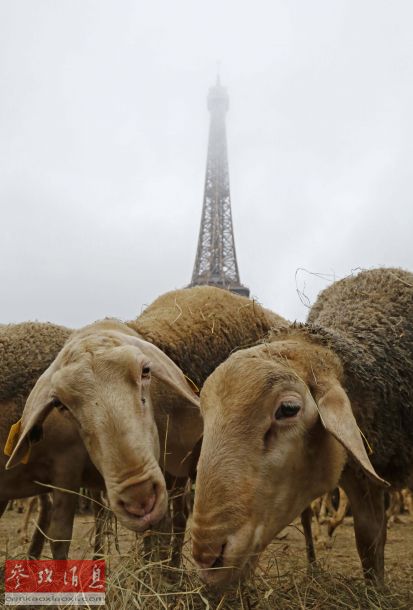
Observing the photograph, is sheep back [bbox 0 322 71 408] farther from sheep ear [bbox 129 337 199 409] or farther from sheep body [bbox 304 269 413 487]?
sheep body [bbox 304 269 413 487]

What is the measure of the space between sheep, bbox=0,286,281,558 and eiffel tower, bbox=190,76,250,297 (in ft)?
131

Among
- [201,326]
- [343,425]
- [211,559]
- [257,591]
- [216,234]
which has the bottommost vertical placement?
[257,591]

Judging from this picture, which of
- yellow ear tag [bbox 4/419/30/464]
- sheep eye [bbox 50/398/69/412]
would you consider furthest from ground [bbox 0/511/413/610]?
sheep eye [bbox 50/398/69/412]

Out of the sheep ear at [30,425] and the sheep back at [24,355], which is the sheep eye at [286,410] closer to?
the sheep ear at [30,425]

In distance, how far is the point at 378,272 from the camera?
17.4 feet

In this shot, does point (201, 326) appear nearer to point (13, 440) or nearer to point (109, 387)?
point (109, 387)

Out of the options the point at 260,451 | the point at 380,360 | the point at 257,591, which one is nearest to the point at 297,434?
the point at 260,451

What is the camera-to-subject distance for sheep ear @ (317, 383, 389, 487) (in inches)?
114

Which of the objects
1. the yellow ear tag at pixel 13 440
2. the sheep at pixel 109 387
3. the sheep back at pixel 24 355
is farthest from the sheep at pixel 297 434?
the sheep back at pixel 24 355

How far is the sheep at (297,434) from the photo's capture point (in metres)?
2.93

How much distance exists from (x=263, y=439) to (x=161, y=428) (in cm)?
187

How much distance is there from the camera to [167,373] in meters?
4.39

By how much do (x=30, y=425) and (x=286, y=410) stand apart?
6.39 ft

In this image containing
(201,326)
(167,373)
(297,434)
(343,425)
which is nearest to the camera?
(343,425)
